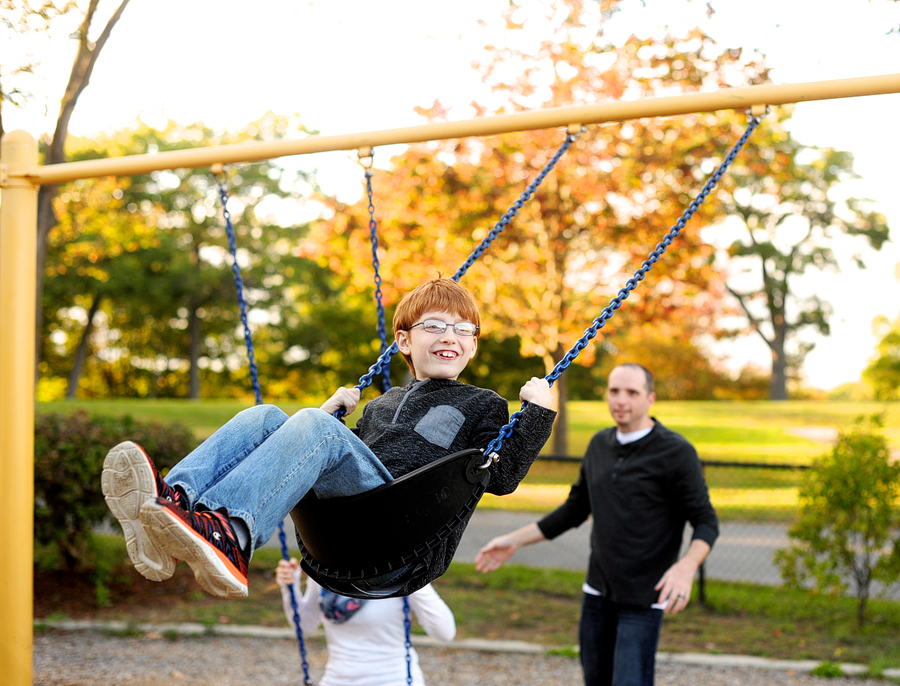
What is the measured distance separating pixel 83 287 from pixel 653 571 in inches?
1053

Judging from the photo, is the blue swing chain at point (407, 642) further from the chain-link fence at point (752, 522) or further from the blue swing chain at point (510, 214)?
the chain-link fence at point (752, 522)

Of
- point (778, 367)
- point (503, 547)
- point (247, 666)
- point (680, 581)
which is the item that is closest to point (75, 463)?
point (247, 666)

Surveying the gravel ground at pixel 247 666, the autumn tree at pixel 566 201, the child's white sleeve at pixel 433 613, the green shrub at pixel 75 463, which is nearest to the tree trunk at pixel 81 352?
the autumn tree at pixel 566 201

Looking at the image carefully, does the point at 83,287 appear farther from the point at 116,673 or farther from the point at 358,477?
the point at 358,477

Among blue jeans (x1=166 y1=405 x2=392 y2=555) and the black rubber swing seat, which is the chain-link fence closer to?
the black rubber swing seat

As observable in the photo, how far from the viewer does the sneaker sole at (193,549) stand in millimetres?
1838

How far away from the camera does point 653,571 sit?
343 cm

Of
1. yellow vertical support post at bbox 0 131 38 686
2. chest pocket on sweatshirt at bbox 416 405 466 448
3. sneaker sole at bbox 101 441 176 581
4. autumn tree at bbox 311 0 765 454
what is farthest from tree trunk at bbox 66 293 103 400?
sneaker sole at bbox 101 441 176 581

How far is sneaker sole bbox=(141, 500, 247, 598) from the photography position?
6.03 ft

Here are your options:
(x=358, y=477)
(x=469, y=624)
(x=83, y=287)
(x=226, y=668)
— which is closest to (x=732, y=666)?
(x=469, y=624)

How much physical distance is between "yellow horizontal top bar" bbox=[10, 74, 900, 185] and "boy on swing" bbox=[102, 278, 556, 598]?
0.86m

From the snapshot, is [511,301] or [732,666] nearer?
[732,666]

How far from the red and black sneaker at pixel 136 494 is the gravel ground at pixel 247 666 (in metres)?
3.11

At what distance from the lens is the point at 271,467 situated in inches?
82.3
